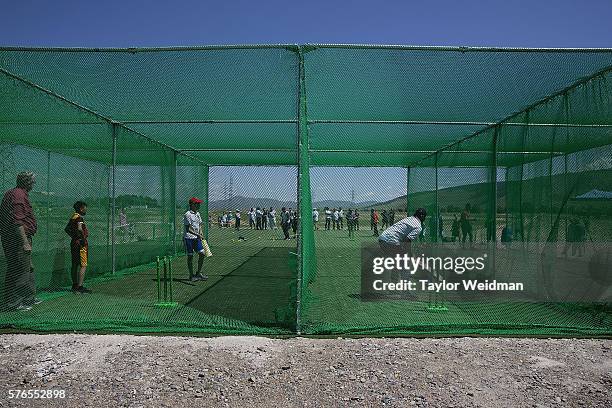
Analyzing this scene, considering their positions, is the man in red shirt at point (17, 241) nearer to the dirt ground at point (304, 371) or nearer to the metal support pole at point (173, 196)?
the dirt ground at point (304, 371)

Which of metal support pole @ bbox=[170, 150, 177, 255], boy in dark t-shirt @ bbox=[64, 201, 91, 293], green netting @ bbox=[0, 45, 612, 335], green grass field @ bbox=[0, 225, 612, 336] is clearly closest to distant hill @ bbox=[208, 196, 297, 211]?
green netting @ bbox=[0, 45, 612, 335]

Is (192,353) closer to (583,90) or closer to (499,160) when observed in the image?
(583,90)

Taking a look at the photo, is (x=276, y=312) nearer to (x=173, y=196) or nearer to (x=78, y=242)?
(x=78, y=242)

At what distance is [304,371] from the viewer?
3.68 metres

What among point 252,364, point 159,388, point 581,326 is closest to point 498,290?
point 581,326

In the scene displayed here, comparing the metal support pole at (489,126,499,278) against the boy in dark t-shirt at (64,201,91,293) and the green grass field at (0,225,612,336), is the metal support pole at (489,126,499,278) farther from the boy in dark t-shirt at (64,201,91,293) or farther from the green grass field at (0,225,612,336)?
the boy in dark t-shirt at (64,201,91,293)

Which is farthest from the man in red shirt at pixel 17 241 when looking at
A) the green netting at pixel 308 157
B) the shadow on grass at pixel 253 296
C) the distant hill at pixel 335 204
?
the distant hill at pixel 335 204

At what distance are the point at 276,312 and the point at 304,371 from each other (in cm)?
171

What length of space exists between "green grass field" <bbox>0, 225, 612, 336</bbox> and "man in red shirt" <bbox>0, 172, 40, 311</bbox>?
0.84ft

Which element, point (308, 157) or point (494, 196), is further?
point (494, 196)

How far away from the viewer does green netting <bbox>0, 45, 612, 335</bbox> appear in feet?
15.8

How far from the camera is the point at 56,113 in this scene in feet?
21.1

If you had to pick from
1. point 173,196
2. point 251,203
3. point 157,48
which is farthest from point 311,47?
point 173,196

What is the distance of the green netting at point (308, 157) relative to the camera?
4.82m
